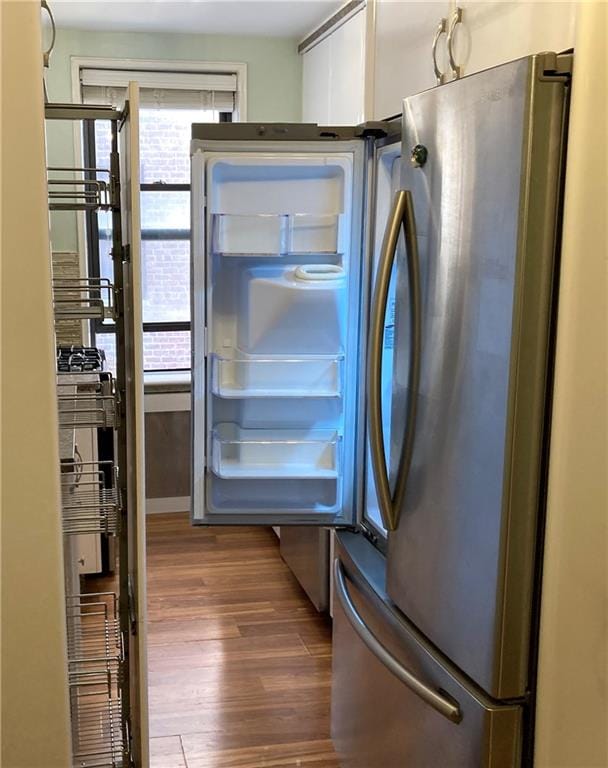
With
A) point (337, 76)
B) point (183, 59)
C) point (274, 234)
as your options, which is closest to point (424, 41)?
point (274, 234)

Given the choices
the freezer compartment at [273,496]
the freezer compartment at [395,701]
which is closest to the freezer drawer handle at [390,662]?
the freezer compartment at [395,701]

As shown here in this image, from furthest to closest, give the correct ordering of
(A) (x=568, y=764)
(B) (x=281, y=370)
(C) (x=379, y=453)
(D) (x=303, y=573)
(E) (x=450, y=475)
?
(D) (x=303, y=573) → (B) (x=281, y=370) → (C) (x=379, y=453) → (E) (x=450, y=475) → (A) (x=568, y=764)

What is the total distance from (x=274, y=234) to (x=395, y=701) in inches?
46.4

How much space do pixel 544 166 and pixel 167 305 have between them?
3.47 meters

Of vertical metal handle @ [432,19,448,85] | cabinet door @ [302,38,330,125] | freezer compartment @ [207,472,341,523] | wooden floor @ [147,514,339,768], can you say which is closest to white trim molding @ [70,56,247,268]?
cabinet door @ [302,38,330,125]

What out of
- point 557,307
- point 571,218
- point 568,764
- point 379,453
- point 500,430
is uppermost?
point 571,218

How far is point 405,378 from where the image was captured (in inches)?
70.1

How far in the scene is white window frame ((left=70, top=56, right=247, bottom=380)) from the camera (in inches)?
165

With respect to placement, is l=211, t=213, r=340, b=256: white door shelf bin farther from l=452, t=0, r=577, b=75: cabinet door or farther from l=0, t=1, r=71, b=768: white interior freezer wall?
l=0, t=1, r=71, b=768: white interior freezer wall

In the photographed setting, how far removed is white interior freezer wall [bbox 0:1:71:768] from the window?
10.5 feet

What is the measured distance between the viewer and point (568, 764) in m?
1.48

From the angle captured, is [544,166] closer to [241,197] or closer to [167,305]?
[241,197]

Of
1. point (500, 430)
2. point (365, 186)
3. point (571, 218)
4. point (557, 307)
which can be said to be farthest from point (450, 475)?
point (365, 186)

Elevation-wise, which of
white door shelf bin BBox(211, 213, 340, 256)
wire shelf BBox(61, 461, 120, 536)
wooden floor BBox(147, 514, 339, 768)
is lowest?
wooden floor BBox(147, 514, 339, 768)
